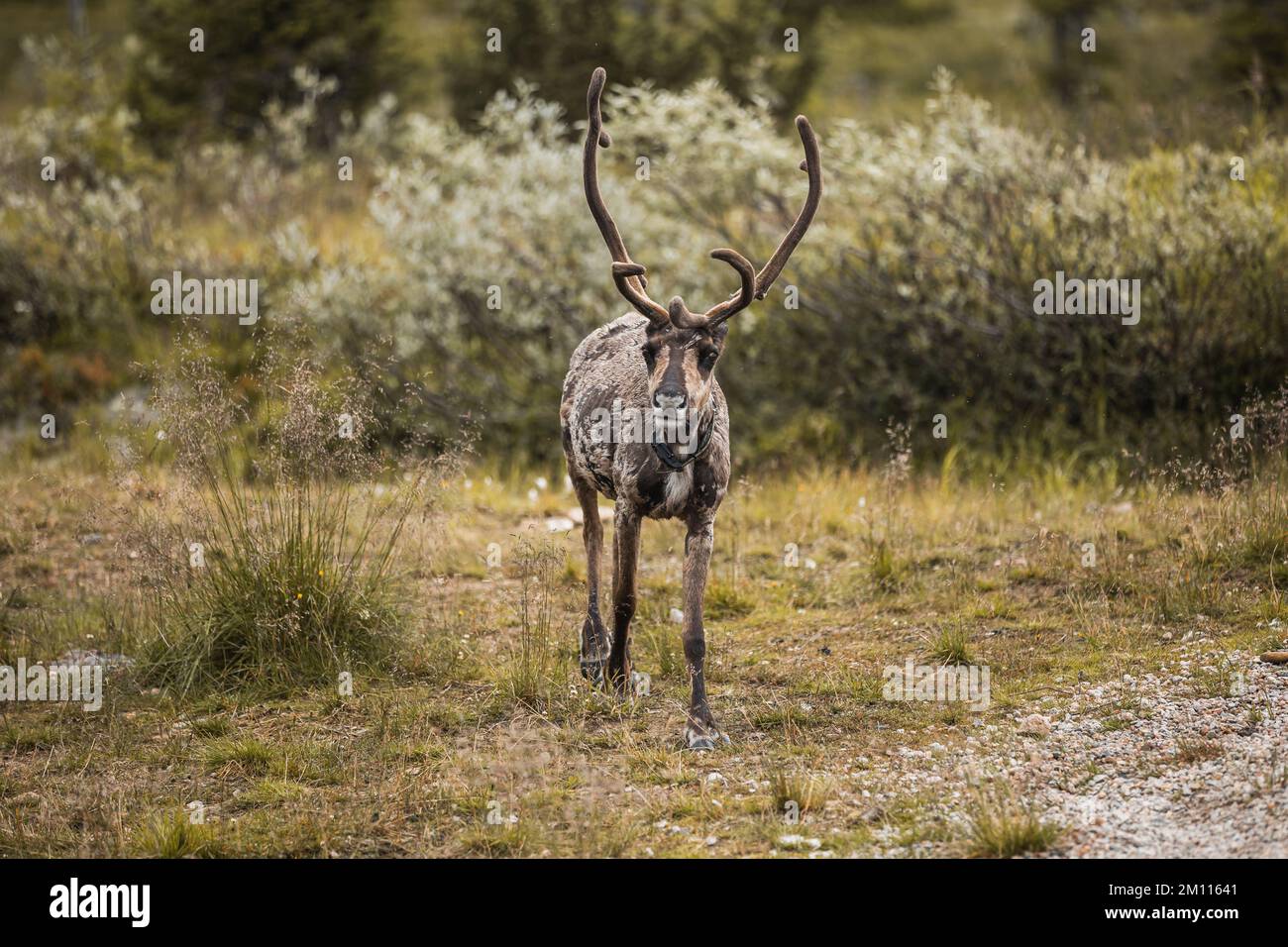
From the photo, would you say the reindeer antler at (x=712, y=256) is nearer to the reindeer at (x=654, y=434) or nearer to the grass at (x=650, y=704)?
the reindeer at (x=654, y=434)

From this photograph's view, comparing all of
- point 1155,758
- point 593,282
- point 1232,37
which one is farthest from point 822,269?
point 1232,37

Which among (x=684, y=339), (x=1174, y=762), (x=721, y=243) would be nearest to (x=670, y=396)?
(x=684, y=339)

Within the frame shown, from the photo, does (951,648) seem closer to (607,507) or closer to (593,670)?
(593,670)

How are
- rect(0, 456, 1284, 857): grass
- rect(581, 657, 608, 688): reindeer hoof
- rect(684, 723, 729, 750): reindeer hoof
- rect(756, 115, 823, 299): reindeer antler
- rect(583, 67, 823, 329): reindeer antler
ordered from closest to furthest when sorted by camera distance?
rect(0, 456, 1284, 857): grass < rect(583, 67, 823, 329): reindeer antler < rect(684, 723, 729, 750): reindeer hoof < rect(756, 115, 823, 299): reindeer antler < rect(581, 657, 608, 688): reindeer hoof

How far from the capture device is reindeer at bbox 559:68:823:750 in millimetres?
7512

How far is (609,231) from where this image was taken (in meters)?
8.27

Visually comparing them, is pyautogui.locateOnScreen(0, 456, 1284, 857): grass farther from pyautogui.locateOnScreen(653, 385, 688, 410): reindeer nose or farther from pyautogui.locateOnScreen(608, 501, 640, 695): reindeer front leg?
pyautogui.locateOnScreen(653, 385, 688, 410): reindeer nose

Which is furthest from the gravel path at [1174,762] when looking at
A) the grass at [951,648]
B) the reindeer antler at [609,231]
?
the reindeer antler at [609,231]

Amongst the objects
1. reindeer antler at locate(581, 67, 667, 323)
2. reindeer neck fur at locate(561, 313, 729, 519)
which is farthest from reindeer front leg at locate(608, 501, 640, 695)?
reindeer antler at locate(581, 67, 667, 323)

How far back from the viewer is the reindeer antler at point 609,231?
7637 mm

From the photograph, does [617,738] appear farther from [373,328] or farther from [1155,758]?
[373,328]

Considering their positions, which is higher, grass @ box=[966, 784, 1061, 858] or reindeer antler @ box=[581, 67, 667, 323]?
reindeer antler @ box=[581, 67, 667, 323]

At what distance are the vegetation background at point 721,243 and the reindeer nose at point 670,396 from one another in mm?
3089

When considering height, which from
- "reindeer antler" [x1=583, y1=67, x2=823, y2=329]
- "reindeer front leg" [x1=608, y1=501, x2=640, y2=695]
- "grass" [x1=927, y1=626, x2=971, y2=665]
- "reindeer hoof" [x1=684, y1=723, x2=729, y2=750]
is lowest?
"reindeer hoof" [x1=684, y1=723, x2=729, y2=750]
